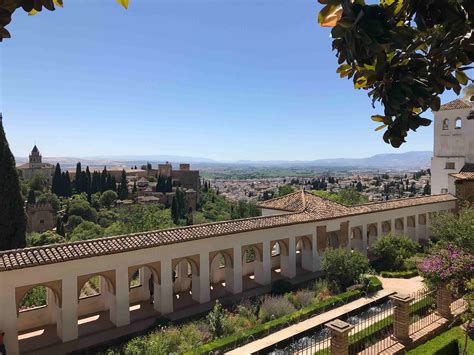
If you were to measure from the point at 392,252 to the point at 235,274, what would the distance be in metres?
10.3

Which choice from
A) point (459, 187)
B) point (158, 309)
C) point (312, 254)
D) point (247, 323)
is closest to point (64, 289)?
point (158, 309)

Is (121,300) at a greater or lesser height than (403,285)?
greater

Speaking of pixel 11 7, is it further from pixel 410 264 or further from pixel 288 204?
pixel 410 264

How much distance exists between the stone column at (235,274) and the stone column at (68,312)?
24.5 ft

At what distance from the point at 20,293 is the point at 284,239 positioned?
42.2 ft

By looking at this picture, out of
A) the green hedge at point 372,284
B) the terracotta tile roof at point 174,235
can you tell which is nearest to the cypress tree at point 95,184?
the terracotta tile roof at point 174,235

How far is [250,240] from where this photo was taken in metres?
18.4

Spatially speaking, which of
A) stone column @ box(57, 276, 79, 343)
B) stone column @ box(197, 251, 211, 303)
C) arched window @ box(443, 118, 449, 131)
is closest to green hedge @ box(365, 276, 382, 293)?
stone column @ box(197, 251, 211, 303)

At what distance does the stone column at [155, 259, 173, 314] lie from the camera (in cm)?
1527

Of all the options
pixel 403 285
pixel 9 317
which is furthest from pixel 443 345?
pixel 9 317

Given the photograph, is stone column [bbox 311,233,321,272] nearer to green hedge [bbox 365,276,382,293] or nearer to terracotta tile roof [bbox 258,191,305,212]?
terracotta tile roof [bbox 258,191,305,212]

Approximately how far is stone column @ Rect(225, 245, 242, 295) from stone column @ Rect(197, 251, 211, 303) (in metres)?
1.58

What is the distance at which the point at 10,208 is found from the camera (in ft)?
75.8

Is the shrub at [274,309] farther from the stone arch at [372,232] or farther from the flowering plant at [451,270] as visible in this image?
the stone arch at [372,232]
